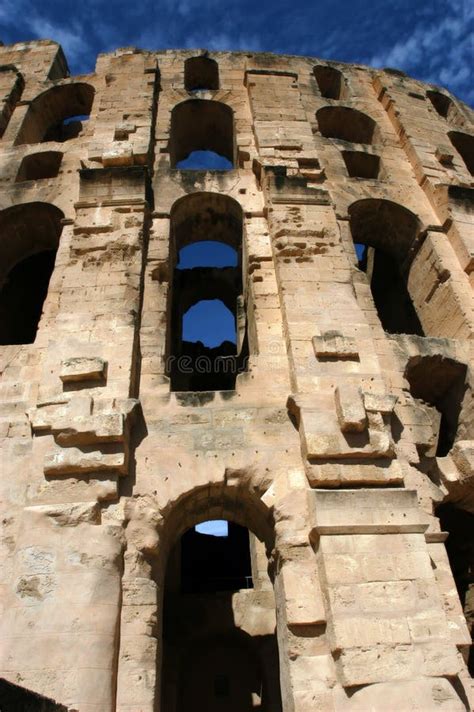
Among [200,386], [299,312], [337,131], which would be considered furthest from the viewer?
[200,386]

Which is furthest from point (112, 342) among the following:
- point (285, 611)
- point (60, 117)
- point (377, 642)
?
point (60, 117)

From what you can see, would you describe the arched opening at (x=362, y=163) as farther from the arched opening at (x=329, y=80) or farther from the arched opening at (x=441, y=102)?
the arched opening at (x=441, y=102)

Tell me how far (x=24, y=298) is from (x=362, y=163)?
24.8ft

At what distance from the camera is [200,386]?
12.7 meters

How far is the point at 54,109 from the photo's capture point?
1164 centimetres

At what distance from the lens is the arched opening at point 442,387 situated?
7059 mm

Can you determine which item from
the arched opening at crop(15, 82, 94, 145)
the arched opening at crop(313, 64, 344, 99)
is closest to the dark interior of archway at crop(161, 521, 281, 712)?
the arched opening at crop(15, 82, 94, 145)

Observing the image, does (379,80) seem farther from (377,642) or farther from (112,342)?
(377,642)

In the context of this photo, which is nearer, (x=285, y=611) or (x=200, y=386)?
(x=285, y=611)

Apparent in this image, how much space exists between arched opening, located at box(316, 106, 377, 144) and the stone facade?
96mm

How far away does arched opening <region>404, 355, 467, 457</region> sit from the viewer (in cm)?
706

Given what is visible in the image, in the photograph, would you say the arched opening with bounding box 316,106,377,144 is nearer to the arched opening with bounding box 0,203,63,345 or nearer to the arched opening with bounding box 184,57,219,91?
the arched opening with bounding box 184,57,219,91

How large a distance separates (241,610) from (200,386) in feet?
18.2

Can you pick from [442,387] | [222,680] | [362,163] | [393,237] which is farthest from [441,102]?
[222,680]
